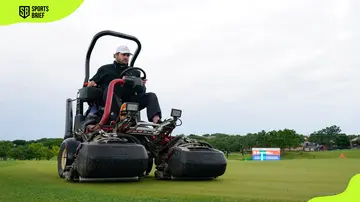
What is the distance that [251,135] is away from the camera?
6406 cm

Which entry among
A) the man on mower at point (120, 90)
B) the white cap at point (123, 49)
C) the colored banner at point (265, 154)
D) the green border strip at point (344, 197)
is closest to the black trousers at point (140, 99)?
the man on mower at point (120, 90)

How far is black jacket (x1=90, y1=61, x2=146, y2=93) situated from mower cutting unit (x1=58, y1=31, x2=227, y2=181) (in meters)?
0.19

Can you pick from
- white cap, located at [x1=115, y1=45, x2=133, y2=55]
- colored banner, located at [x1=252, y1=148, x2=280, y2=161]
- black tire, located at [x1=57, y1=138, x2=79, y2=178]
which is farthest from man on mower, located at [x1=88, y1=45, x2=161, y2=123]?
colored banner, located at [x1=252, y1=148, x2=280, y2=161]

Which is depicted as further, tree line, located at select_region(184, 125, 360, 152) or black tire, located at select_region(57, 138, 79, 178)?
tree line, located at select_region(184, 125, 360, 152)

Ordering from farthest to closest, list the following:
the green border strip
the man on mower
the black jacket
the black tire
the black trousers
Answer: the black jacket, the man on mower, the black trousers, the black tire, the green border strip

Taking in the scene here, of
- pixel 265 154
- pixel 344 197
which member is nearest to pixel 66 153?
pixel 344 197

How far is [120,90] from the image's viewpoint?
26.1ft

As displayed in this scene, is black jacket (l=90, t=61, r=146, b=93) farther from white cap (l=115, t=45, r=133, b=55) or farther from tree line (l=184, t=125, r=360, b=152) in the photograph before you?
tree line (l=184, t=125, r=360, b=152)

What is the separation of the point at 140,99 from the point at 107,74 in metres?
0.83

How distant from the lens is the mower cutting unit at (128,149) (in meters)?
6.46

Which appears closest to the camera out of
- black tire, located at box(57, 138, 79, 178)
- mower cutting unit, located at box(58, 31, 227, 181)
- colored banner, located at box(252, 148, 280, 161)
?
mower cutting unit, located at box(58, 31, 227, 181)

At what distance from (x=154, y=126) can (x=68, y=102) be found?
2.53 metres

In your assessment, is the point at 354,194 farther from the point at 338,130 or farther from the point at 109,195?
the point at 338,130

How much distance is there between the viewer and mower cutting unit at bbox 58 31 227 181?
21.2 feet
